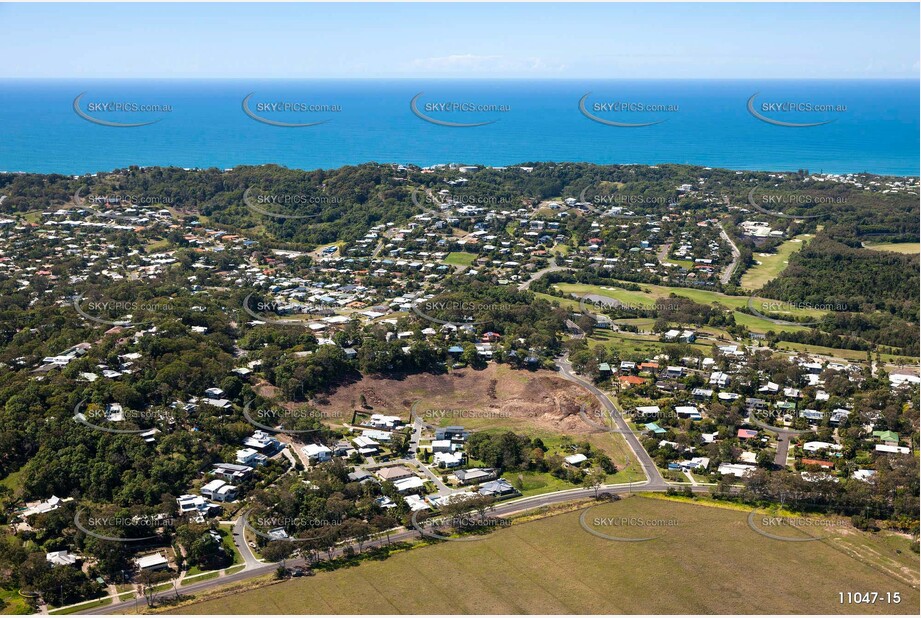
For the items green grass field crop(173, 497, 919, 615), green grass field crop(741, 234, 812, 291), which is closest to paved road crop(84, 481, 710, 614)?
green grass field crop(173, 497, 919, 615)

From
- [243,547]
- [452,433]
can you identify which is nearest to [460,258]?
[452,433]

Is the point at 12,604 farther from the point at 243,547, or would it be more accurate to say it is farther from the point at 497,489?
the point at 497,489

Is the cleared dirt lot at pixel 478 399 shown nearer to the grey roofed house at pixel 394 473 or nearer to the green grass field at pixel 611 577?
the grey roofed house at pixel 394 473

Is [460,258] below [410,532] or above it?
above

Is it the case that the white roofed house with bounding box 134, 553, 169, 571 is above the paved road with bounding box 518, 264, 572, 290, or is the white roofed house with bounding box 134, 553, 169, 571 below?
below

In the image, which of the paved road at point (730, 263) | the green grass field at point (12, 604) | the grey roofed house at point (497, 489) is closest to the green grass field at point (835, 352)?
the paved road at point (730, 263)

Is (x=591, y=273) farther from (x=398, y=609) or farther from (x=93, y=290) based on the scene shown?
(x=398, y=609)

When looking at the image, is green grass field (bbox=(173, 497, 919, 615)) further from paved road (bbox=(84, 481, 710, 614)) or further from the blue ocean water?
the blue ocean water
